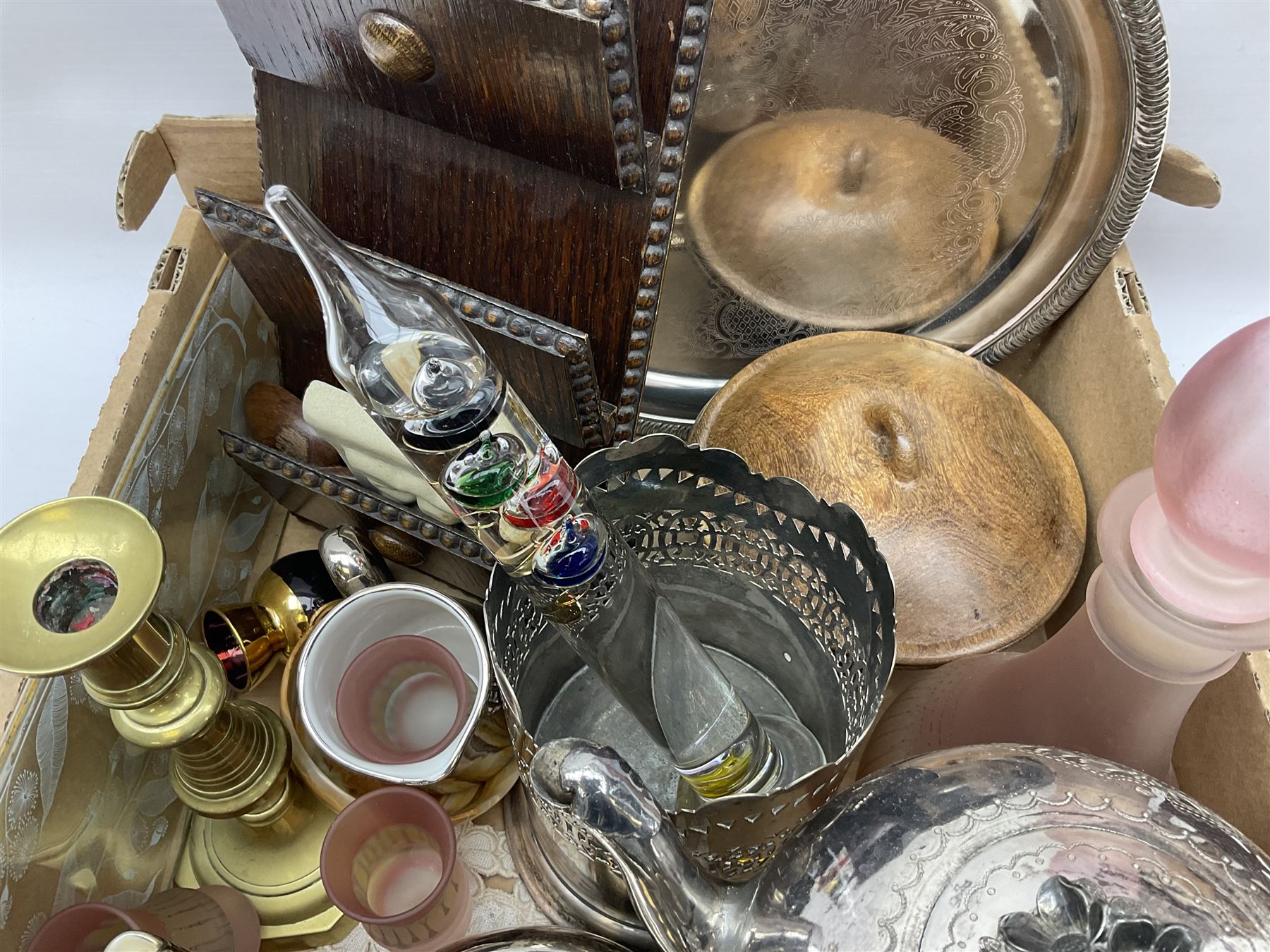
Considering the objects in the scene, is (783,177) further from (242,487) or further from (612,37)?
(242,487)

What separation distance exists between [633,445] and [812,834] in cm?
16

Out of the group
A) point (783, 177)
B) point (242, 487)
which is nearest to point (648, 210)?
point (783, 177)

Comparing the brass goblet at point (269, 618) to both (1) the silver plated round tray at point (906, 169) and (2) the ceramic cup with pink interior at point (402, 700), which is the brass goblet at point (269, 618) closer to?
(2) the ceramic cup with pink interior at point (402, 700)

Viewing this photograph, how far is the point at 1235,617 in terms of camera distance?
25 cm

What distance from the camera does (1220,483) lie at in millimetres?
217

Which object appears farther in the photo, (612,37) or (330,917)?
(330,917)

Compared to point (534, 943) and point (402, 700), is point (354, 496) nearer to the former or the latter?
point (402, 700)

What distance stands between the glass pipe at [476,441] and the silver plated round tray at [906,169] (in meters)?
0.19

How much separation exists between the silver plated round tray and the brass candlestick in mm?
272

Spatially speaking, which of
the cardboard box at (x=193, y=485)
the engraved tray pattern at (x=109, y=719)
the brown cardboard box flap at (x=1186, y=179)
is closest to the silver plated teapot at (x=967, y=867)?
the cardboard box at (x=193, y=485)

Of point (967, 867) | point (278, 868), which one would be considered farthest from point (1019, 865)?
Answer: point (278, 868)

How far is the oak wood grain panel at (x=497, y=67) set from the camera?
0.28 metres

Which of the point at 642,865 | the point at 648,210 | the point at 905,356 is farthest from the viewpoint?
the point at 905,356

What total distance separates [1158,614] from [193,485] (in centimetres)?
45
